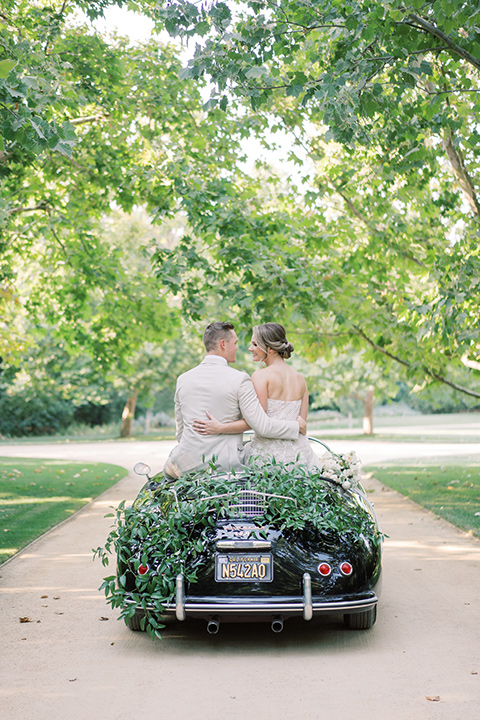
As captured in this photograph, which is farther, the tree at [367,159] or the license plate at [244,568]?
the tree at [367,159]

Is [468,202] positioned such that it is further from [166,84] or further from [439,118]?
[166,84]

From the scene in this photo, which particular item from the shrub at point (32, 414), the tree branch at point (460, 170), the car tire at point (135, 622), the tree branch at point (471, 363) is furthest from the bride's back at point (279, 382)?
the shrub at point (32, 414)

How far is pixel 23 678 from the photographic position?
443 cm

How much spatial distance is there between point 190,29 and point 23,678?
595 centimetres

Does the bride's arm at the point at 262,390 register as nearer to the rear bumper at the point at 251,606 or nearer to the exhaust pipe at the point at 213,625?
the rear bumper at the point at 251,606

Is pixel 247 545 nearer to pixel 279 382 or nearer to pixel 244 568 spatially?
pixel 244 568

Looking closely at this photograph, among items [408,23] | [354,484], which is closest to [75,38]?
[408,23]

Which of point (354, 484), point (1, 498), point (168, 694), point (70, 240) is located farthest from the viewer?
point (70, 240)

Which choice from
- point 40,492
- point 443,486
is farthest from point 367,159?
point 40,492

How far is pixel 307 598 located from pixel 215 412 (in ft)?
5.04

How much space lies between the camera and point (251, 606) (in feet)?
15.3

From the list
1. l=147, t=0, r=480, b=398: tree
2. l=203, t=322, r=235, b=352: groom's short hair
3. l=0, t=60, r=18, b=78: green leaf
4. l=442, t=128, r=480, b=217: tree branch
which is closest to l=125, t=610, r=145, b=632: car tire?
l=203, t=322, r=235, b=352: groom's short hair

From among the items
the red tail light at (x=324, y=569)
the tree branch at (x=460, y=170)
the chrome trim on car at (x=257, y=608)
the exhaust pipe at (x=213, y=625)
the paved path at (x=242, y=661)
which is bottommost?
the paved path at (x=242, y=661)

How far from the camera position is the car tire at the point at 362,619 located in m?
5.30
